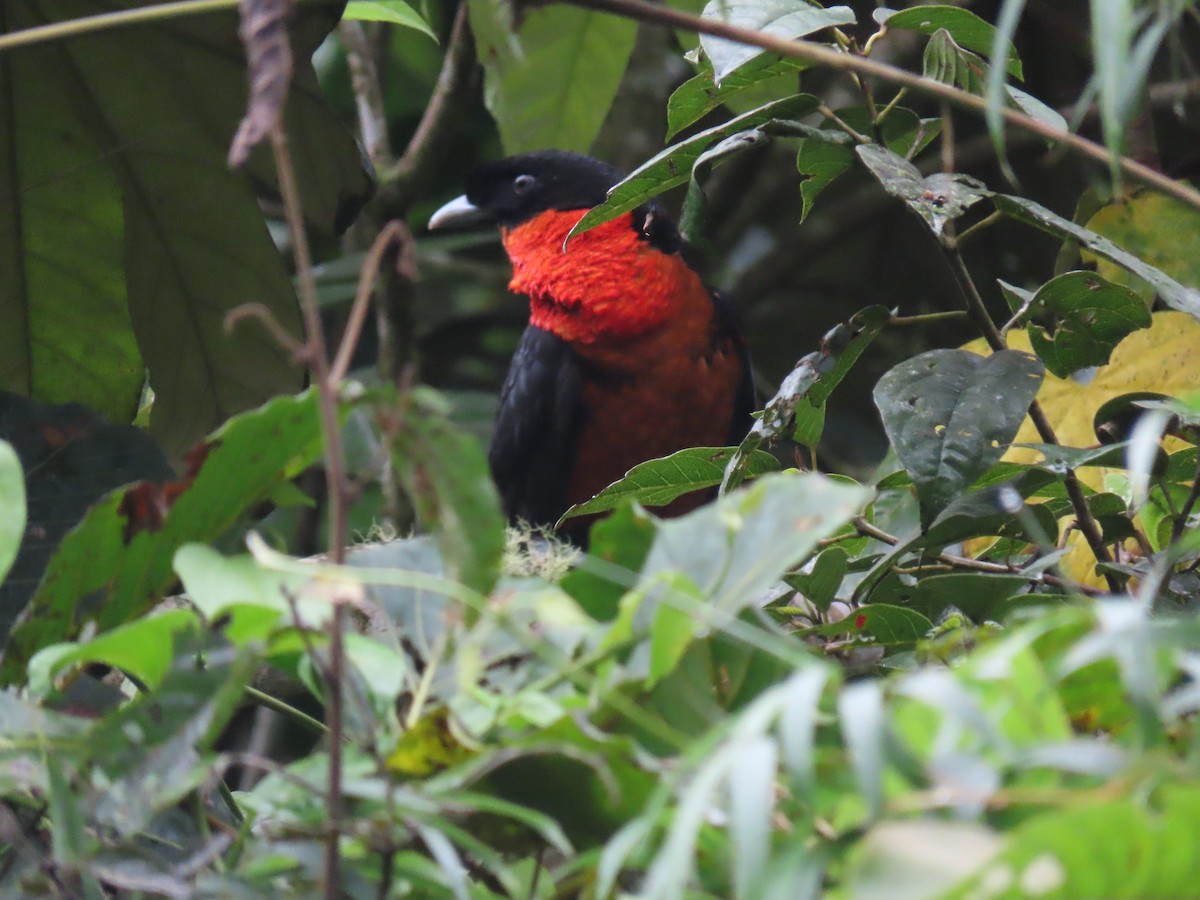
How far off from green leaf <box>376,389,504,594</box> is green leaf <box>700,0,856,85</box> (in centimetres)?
65

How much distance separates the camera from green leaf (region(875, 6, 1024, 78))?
1.20 meters

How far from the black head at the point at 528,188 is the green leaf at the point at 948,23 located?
166 centimetres

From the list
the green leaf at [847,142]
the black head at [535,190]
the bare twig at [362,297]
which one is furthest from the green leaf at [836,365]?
the black head at [535,190]

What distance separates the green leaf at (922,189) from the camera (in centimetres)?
112

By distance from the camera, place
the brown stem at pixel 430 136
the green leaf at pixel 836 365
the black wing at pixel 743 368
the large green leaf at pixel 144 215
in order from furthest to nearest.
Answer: the black wing at pixel 743 368 → the brown stem at pixel 430 136 → the large green leaf at pixel 144 215 → the green leaf at pixel 836 365

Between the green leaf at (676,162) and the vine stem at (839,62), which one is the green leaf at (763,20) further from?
the vine stem at (839,62)

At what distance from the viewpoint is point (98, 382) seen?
151 centimetres

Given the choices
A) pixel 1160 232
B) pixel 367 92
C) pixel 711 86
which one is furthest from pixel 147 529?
pixel 367 92

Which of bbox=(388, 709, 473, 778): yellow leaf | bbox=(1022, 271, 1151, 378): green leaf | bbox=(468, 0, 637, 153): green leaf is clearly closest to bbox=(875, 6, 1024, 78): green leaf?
bbox=(1022, 271, 1151, 378): green leaf

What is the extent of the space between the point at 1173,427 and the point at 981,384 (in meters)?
0.25

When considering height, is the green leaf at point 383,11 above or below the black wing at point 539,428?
above

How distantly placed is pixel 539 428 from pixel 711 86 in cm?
155

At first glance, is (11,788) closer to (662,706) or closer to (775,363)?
(662,706)

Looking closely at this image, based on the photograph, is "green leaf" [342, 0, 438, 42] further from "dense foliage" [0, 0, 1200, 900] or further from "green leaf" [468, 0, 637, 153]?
"green leaf" [468, 0, 637, 153]
